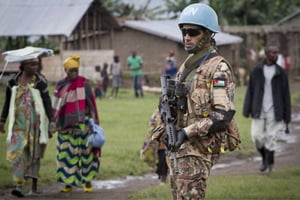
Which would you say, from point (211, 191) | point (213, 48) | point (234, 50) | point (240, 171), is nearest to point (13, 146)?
point (211, 191)

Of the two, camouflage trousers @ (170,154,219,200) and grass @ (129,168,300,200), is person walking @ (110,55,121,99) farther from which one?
camouflage trousers @ (170,154,219,200)

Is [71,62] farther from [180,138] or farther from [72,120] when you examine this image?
[180,138]

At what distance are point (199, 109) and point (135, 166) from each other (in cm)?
808

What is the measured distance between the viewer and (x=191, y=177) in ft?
20.9

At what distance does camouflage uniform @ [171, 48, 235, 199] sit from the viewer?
20.8 ft

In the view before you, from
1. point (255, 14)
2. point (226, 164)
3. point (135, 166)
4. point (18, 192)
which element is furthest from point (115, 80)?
point (255, 14)

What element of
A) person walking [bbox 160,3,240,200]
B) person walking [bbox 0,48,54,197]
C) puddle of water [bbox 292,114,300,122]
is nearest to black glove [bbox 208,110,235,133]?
person walking [bbox 160,3,240,200]

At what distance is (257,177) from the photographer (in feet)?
39.8

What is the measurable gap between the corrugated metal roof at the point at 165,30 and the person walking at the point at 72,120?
27.1 metres

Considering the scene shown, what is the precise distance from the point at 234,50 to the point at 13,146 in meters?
36.4

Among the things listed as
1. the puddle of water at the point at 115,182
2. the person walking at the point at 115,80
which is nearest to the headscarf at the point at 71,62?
the puddle of water at the point at 115,182

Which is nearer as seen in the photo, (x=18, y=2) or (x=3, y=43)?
(x=18, y=2)

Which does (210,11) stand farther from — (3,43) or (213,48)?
(3,43)

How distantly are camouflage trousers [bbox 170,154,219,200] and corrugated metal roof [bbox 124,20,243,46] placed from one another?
1276 inches
